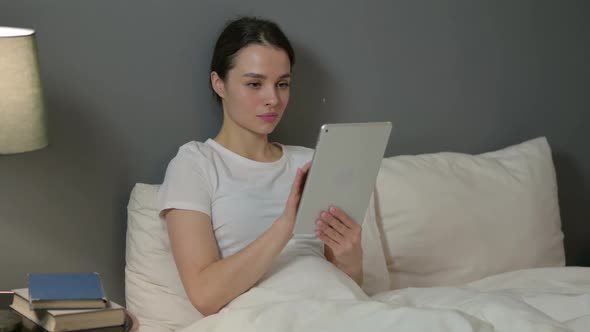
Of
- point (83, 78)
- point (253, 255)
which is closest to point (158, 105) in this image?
point (83, 78)

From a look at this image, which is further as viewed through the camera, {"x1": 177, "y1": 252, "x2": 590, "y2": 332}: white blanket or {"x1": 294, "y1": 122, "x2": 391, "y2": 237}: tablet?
{"x1": 294, "y1": 122, "x2": 391, "y2": 237}: tablet

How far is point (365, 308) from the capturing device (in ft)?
5.47

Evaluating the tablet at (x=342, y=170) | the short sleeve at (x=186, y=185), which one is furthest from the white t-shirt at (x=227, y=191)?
the tablet at (x=342, y=170)

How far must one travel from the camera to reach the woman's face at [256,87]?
2.06 m

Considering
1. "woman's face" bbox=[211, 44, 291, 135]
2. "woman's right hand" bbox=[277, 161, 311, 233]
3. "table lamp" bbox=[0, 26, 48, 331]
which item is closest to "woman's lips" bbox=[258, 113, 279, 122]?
"woman's face" bbox=[211, 44, 291, 135]

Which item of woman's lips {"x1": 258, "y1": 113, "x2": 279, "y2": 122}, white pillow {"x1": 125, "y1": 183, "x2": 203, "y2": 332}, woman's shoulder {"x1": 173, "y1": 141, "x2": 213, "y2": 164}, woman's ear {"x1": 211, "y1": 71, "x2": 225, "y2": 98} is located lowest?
white pillow {"x1": 125, "y1": 183, "x2": 203, "y2": 332}

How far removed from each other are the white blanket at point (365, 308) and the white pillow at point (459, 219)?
266mm

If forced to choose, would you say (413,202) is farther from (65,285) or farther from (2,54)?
(2,54)

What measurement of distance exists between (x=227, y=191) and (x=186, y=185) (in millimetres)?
100

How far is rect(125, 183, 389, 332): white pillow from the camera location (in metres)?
2.02

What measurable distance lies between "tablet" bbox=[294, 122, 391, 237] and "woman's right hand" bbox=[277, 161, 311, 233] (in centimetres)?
1

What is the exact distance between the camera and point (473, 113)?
2.63 m

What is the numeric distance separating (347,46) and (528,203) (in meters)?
0.67

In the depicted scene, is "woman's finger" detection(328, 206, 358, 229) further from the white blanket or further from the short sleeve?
the short sleeve
